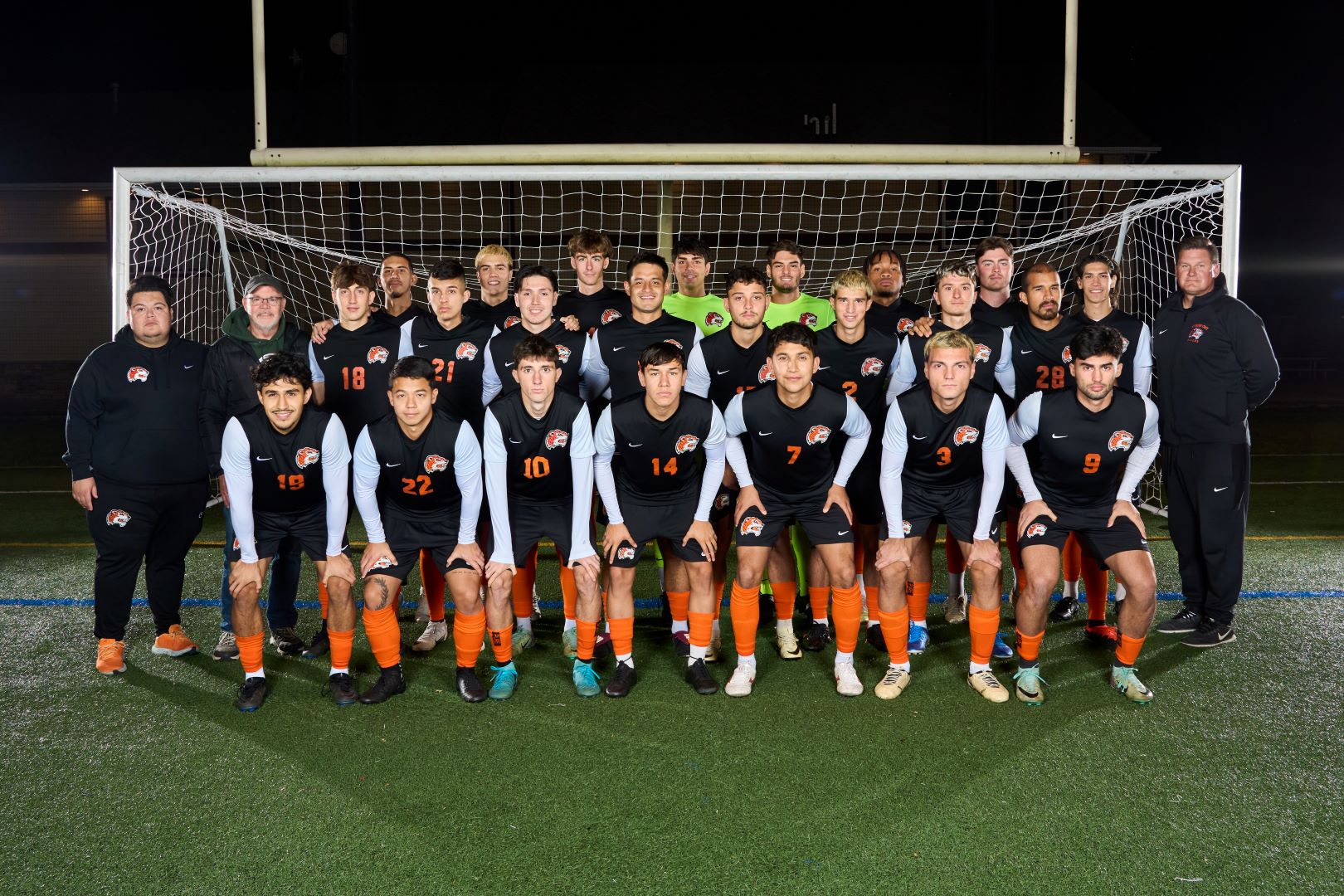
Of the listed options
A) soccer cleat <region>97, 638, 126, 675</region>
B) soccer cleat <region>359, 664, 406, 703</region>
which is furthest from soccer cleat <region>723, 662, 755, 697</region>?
soccer cleat <region>97, 638, 126, 675</region>

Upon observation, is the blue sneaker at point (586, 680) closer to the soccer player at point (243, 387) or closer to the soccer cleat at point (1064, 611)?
the soccer player at point (243, 387)

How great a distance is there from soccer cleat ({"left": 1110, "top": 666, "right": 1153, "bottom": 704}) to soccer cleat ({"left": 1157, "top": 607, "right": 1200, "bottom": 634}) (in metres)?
0.79

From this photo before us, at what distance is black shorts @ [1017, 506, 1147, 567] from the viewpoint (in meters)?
3.60

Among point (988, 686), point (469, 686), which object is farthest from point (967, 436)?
point (469, 686)

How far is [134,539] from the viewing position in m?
3.92

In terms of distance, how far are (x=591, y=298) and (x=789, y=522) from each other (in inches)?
57.9

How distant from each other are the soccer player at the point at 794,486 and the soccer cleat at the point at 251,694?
1760 millimetres

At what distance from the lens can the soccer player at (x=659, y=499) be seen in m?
3.64

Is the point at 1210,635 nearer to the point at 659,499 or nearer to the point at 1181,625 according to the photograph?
the point at 1181,625

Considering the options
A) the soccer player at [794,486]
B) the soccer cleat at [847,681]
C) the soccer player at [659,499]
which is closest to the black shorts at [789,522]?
the soccer player at [794,486]

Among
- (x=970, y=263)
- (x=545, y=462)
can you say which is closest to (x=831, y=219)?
(x=970, y=263)

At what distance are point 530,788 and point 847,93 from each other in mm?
11569

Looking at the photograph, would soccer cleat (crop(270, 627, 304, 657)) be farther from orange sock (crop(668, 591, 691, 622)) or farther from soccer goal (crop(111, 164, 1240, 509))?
soccer goal (crop(111, 164, 1240, 509))

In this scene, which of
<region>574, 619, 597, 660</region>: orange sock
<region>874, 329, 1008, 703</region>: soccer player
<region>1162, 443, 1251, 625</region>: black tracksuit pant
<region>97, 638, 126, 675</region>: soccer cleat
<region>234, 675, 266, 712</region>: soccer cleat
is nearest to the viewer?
→ <region>234, 675, 266, 712</region>: soccer cleat
